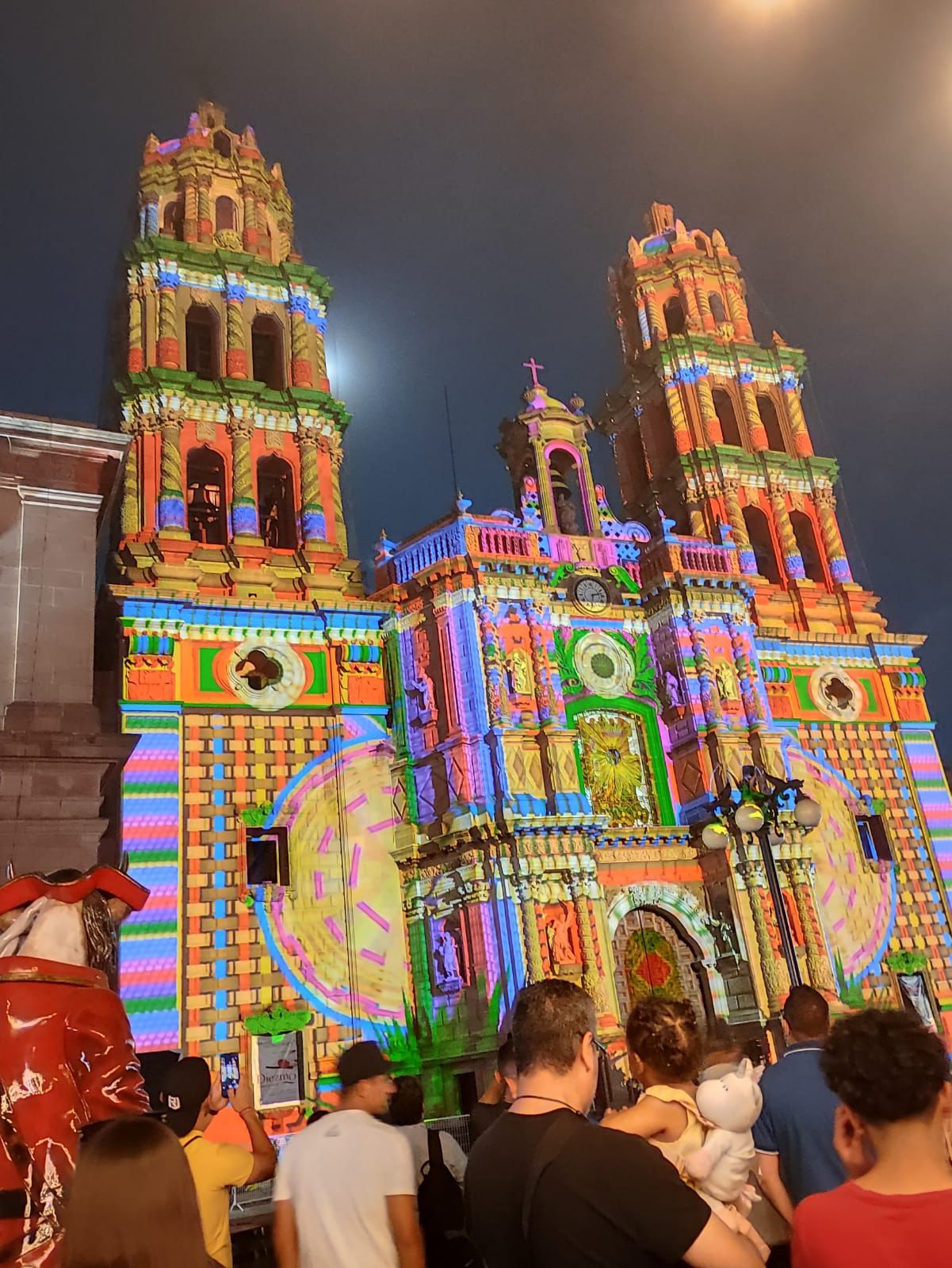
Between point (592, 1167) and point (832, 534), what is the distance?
2916cm

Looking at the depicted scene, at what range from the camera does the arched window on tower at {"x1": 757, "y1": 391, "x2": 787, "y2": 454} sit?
31609mm

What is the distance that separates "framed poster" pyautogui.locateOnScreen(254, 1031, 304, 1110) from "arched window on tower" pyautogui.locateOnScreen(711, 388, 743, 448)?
2126 cm

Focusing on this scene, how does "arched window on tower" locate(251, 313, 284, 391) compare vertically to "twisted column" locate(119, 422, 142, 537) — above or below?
above

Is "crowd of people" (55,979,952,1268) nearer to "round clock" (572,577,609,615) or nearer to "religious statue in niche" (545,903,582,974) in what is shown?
"religious statue in niche" (545,903,582,974)

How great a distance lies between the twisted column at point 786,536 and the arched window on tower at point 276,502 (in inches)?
552

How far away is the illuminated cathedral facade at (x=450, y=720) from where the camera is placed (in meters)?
19.7

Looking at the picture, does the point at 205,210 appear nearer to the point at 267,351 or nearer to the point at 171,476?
the point at 267,351

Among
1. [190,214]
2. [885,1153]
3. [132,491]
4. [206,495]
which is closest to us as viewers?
[885,1153]

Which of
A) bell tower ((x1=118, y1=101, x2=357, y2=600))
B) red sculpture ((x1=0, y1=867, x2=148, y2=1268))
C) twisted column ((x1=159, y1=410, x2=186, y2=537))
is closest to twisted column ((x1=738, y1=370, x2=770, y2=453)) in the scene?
bell tower ((x1=118, y1=101, x2=357, y2=600))

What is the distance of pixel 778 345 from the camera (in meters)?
32.5

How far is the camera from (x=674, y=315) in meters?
33.9

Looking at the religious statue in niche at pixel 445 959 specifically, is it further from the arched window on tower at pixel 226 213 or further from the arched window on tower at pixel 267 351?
the arched window on tower at pixel 226 213

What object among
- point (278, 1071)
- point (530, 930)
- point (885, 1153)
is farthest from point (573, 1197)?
point (278, 1071)

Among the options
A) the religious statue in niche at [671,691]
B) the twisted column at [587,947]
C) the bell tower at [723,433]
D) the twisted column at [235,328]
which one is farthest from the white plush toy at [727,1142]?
the bell tower at [723,433]
